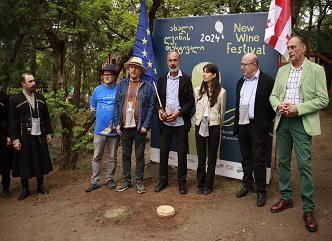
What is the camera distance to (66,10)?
6.71 meters

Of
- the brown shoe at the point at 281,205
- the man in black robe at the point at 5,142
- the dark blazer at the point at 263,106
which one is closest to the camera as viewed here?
the brown shoe at the point at 281,205

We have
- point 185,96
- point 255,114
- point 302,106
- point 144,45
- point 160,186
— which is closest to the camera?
point 302,106

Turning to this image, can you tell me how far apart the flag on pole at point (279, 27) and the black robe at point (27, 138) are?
363 cm

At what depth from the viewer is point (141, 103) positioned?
479 centimetres

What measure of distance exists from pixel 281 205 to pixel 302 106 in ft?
4.43

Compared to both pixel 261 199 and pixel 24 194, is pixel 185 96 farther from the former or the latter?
pixel 24 194

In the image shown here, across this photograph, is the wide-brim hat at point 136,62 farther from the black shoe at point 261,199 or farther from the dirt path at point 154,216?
the black shoe at point 261,199

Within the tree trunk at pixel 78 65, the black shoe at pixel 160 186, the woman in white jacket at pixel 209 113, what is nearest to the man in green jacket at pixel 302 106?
the woman in white jacket at pixel 209 113

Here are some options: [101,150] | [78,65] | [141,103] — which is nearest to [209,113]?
[141,103]

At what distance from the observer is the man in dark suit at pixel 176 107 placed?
4.67 m

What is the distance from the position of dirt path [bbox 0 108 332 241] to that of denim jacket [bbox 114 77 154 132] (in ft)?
3.72

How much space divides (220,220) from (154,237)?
0.89 m

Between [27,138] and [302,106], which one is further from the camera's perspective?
[27,138]

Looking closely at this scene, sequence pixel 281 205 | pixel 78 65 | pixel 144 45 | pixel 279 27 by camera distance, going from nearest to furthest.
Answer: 1. pixel 281 205
2. pixel 279 27
3. pixel 144 45
4. pixel 78 65
